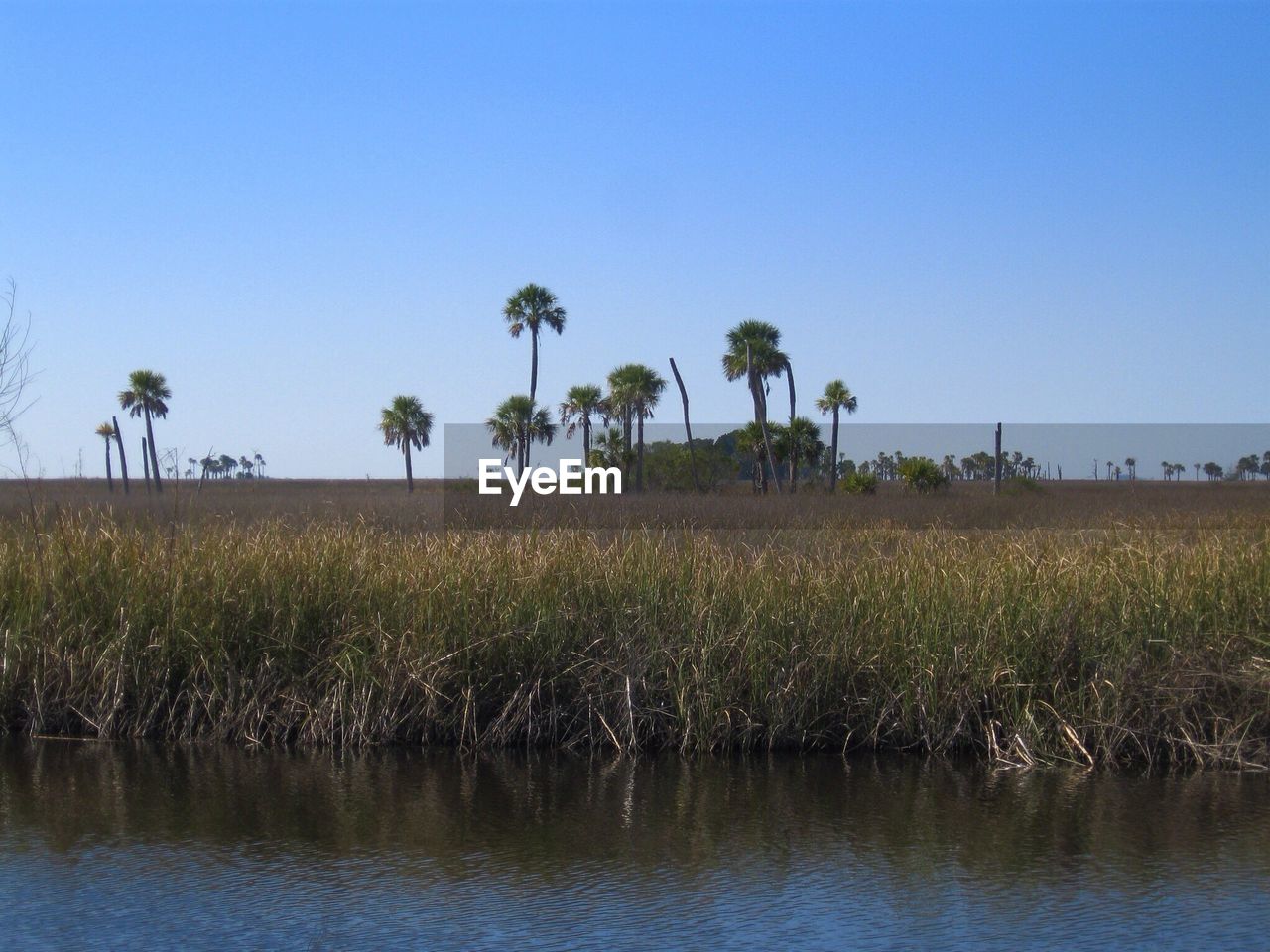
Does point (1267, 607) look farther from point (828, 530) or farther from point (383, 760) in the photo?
point (383, 760)

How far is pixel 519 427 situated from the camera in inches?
1905

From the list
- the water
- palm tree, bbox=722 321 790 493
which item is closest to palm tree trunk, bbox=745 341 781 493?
palm tree, bbox=722 321 790 493

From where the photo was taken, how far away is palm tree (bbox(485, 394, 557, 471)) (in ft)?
157

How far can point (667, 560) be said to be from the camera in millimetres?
9367

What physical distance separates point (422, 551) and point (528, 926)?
5319 mm

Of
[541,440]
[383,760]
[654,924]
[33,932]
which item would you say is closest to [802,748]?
[383,760]

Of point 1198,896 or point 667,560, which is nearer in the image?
point 1198,896

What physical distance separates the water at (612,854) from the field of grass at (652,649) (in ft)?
1.26

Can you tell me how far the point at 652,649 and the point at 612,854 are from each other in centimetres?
251

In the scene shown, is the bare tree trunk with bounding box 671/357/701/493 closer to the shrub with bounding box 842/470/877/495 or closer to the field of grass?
the shrub with bounding box 842/470/877/495

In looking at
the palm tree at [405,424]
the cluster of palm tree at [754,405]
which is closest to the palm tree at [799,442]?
the cluster of palm tree at [754,405]

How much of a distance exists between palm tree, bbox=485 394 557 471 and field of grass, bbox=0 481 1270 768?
3769cm

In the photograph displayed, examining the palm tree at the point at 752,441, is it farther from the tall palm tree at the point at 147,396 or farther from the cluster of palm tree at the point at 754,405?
the tall palm tree at the point at 147,396

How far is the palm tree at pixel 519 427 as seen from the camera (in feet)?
157
